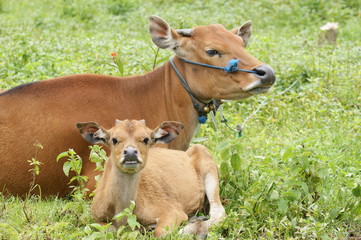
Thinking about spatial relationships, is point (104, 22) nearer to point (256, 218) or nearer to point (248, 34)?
point (248, 34)

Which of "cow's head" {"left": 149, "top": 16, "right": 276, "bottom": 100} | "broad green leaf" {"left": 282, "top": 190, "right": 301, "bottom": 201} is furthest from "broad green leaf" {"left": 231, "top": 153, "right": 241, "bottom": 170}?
"broad green leaf" {"left": 282, "top": 190, "right": 301, "bottom": 201}

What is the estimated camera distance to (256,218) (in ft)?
19.9

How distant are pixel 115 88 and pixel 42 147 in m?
1.08

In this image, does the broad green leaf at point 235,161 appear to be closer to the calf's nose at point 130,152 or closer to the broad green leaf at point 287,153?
the broad green leaf at point 287,153

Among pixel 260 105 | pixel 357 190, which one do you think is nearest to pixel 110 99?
pixel 357 190

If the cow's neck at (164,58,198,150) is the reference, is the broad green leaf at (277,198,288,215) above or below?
below

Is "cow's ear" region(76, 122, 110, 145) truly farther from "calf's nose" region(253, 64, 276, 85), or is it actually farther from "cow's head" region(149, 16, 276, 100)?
"calf's nose" region(253, 64, 276, 85)

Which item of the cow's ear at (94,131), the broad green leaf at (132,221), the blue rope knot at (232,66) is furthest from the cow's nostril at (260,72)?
the broad green leaf at (132,221)

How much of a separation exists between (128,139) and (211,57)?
1.47 meters

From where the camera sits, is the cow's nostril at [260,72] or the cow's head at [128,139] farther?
the cow's nostril at [260,72]

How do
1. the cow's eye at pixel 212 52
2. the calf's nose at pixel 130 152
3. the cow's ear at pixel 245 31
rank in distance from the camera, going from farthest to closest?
the cow's ear at pixel 245 31, the cow's eye at pixel 212 52, the calf's nose at pixel 130 152

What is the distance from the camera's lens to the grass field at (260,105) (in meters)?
5.95

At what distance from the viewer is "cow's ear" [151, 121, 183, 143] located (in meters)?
5.98

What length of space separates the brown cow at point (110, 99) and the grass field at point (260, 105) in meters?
0.34
